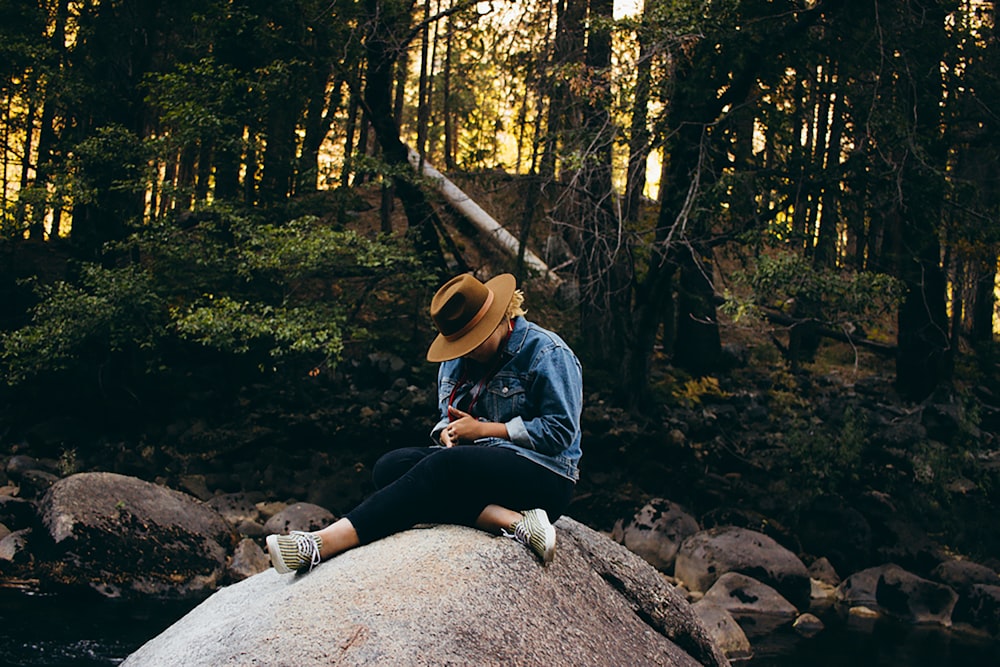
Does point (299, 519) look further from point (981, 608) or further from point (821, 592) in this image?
point (981, 608)

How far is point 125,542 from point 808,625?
6.30 m

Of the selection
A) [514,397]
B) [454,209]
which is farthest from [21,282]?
Answer: [514,397]

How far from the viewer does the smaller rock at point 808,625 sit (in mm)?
8492

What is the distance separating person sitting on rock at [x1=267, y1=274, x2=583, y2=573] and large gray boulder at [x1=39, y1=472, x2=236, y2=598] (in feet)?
17.5

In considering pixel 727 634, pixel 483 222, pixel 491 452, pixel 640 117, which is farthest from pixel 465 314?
pixel 483 222

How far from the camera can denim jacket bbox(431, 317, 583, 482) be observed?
144 inches

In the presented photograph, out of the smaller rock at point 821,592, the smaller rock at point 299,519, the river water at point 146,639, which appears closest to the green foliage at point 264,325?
the smaller rock at point 299,519

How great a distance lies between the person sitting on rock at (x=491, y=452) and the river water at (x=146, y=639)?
376cm

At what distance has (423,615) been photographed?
3172mm

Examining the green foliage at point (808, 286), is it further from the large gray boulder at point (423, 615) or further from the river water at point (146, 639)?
the large gray boulder at point (423, 615)

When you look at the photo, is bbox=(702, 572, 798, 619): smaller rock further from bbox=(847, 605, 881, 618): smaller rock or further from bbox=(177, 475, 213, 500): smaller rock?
bbox=(177, 475, 213, 500): smaller rock

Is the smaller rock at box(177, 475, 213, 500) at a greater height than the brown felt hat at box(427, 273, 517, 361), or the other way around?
the brown felt hat at box(427, 273, 517, 361)

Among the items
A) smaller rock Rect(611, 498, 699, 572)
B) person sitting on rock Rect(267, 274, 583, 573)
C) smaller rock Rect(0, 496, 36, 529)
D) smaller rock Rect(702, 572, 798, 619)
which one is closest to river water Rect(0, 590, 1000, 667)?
smaller rock Rect(702, 572, 798, 619)

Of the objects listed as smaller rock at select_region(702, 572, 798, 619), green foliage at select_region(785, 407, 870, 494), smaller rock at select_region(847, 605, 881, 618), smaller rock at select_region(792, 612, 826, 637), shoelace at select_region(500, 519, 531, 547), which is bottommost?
smaller rock at select_region(847, 605, 881, 618)
